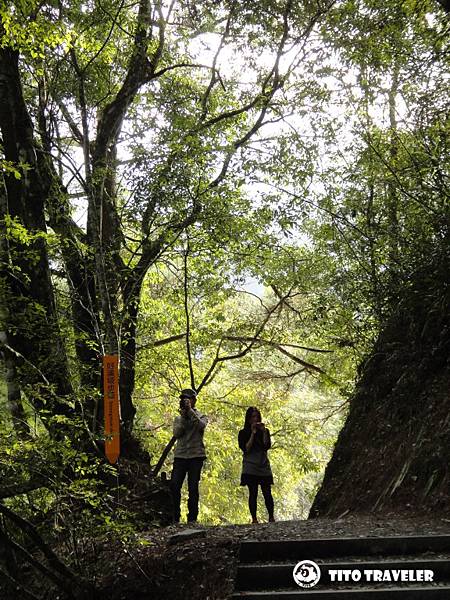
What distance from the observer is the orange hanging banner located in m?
6.36

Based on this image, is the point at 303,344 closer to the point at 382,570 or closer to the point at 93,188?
the point at 93,188

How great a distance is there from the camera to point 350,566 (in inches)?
168

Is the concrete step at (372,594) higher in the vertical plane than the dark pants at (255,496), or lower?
lower

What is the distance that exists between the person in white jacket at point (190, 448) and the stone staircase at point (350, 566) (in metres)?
2.71

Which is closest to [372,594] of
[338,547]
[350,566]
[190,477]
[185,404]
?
[350,566]

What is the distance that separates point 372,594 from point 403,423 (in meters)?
3.63

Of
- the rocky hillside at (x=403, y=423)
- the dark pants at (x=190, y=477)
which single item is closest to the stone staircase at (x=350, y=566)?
the rocky hillside at (x=403, y=423)

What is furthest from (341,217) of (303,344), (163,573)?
(163,573)

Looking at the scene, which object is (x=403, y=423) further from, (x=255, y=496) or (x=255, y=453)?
(x=255, y=496)

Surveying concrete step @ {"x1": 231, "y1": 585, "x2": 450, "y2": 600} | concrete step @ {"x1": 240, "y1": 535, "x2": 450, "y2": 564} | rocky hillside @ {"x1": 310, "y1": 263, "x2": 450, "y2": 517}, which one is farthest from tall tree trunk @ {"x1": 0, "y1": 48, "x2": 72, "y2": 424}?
rocky hillside @ {"x1": 310, "y1": 263, "x2": 450, "y2": 517}

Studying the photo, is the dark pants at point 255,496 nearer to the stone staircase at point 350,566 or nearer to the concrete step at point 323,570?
the stone staircase at point 350,566

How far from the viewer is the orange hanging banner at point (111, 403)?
6363mm

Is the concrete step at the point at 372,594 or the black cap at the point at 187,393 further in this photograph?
the black cap at the point at 187,393
